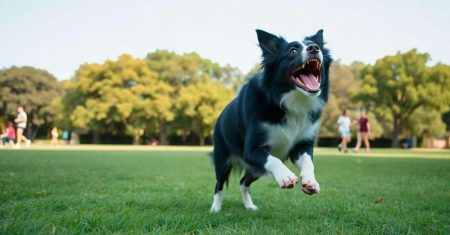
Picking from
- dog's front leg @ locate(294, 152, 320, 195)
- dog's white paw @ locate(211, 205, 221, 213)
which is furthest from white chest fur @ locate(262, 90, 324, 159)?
dog's white paw @ locate(211, 205, 221, 213)

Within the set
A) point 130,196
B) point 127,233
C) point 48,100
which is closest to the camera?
point 127,233

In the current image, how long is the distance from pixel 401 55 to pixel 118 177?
169 feet

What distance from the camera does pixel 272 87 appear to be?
408 cm

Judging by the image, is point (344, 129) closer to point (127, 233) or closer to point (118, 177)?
point (118, 177)

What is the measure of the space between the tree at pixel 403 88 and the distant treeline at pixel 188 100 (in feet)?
0.37

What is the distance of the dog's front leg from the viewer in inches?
137

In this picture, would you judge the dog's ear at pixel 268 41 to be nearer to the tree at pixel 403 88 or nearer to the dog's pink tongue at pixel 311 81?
the dog's pink tongue at pixel 311 81

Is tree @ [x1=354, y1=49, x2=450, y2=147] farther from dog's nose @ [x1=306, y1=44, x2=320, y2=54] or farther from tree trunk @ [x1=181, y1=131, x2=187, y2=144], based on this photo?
dog's nose @ [x1=306, y1=44, x2=320, y2=54]

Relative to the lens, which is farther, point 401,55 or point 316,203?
point 401,55

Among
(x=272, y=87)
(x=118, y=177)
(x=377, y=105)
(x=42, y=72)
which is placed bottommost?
(x=118, y=177)

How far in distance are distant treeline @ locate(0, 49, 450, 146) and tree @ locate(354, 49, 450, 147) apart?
11cm

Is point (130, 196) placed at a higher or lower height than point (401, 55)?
lower

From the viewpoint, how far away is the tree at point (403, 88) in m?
49.0

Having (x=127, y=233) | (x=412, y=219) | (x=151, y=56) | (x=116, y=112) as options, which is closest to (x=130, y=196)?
(x=127, y=233)
